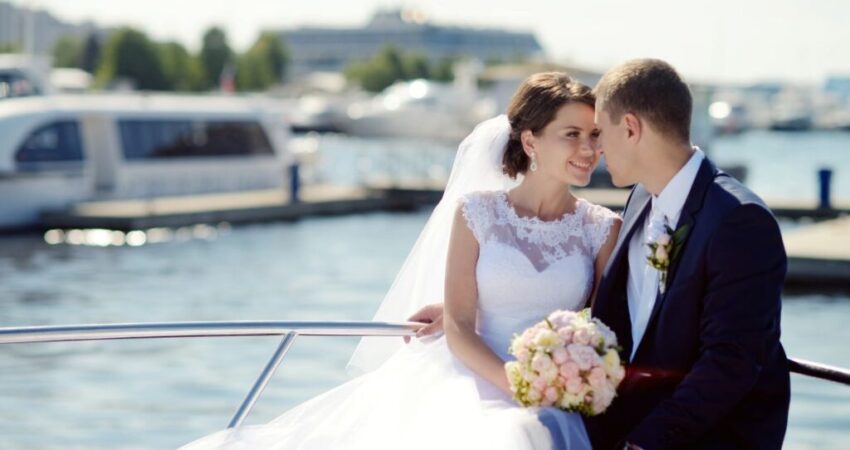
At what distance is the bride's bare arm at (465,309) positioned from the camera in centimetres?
420

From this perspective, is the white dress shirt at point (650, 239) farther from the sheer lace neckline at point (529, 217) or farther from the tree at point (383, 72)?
the tree at point (383, 72)

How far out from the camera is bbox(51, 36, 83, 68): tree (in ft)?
395

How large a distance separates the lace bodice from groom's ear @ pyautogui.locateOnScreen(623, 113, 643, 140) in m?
0.87

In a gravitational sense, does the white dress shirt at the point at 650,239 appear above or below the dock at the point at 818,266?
above

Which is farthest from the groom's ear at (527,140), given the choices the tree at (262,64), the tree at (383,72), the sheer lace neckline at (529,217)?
the tree at (383,72)

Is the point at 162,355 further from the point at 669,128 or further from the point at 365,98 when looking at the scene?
the point at 365,98

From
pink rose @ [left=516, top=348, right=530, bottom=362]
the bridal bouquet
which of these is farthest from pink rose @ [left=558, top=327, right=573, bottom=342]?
pink rose @ [left=516, top=348, right=530, bottom=362]

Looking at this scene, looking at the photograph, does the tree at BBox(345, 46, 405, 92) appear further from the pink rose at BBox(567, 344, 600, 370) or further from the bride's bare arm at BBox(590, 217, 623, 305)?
the pink rose at BBox(567, 344, 600, 370)

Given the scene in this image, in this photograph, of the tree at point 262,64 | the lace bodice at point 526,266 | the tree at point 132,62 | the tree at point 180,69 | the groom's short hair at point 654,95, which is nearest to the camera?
the groom's short hair at point 654,95

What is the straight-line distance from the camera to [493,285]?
440cm

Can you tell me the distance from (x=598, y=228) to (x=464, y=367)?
0.64 metres

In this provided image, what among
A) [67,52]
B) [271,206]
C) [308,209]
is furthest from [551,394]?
[67,52]

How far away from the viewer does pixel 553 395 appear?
3.61m

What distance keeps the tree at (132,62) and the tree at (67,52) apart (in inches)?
1119
